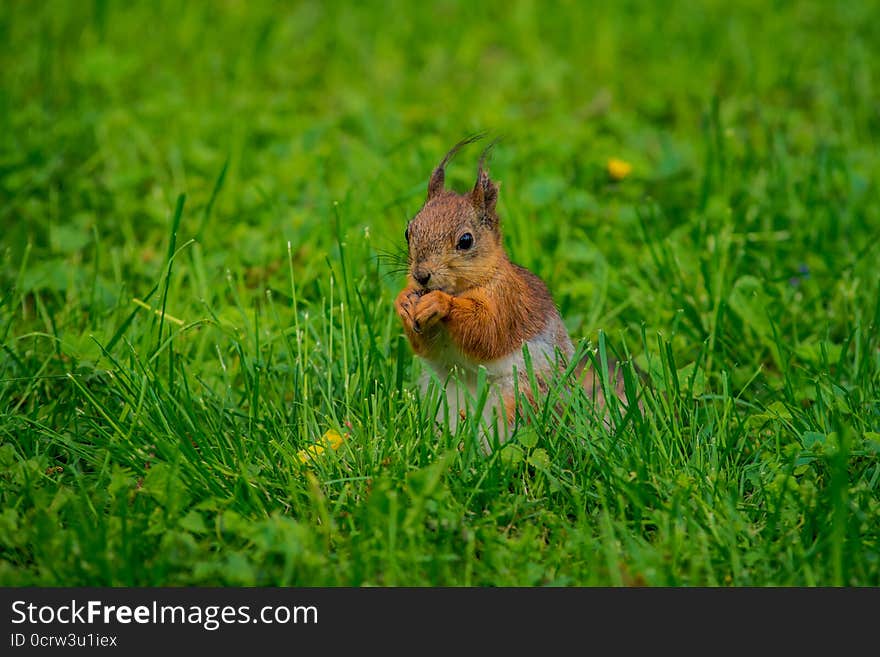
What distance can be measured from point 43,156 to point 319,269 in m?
1.49

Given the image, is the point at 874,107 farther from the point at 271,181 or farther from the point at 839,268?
the point at 271,181

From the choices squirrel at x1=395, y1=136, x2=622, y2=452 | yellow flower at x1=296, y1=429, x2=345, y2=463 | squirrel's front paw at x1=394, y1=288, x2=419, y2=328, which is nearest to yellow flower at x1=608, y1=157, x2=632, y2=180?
squirrel at x1=395, y1=136, x2=622, y2=452

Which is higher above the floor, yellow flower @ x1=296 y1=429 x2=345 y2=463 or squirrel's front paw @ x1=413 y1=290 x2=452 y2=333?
squirrel's front paw @ x1=413 y1=290 x2=452 y2=333

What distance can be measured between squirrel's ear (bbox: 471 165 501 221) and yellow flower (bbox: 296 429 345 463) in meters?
0.74

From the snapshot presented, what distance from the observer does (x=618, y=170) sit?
4844mm

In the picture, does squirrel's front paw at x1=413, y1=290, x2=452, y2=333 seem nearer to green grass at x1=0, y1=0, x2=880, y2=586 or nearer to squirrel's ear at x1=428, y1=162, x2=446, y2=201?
green grass at x1=0, y1=0, x2=880, y2=586

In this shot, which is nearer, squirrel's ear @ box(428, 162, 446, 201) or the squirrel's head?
the squirrel's head

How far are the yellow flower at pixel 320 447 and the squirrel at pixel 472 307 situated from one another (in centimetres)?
34

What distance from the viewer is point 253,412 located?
3051 millimetres

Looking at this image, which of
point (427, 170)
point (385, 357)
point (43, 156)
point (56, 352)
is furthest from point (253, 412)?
point (43, 156)

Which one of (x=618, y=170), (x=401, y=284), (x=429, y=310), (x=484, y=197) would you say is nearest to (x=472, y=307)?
(x=429, y=310)

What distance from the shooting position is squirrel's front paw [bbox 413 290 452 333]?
9.57ft

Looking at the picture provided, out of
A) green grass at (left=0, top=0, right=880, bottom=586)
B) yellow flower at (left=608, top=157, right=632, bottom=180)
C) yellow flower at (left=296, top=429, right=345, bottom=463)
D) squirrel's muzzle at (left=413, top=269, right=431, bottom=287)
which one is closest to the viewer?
green grass at (left=0, top=0, right=880, bottom=586)

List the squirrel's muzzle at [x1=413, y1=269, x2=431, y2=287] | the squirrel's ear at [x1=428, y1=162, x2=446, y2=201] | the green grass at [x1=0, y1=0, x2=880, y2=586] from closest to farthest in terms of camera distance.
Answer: the green grass at [x1=0, y1=0, x2=880, y2=586] < the squirrel's muzzle at [x1=413, y1=269, x2=431, y2=287] < the squirrel's ear at [x1=428, y1=162, x2=446, y2=201]
